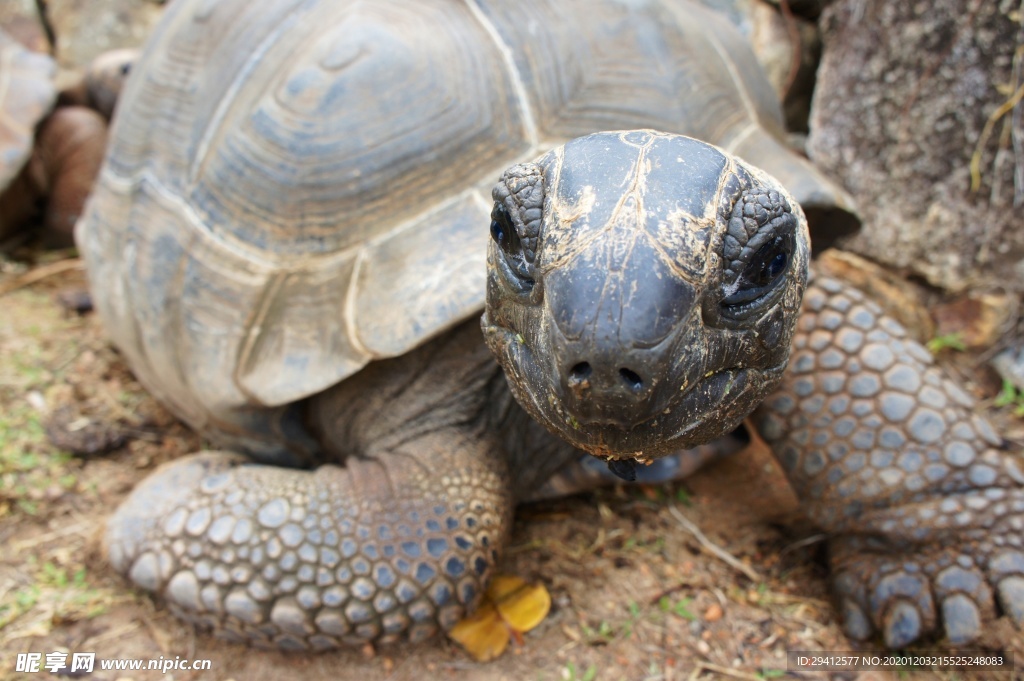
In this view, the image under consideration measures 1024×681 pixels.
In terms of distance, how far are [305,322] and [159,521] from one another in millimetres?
666

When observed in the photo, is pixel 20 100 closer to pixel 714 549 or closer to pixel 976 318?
pixel 714 549

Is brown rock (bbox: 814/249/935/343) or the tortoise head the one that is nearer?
the tortoise head

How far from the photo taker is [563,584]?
2357 mm

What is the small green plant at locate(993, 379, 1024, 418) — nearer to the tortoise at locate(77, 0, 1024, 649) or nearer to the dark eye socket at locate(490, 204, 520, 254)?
the tortoise at locate(77, 0, 1024, 649)

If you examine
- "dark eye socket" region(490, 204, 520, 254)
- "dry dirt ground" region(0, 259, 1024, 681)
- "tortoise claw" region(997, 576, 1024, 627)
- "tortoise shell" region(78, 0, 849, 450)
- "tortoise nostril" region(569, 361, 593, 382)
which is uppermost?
"dark eye socket" region(490, 204, 520, 254)

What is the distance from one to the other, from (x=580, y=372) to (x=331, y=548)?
3.33ft

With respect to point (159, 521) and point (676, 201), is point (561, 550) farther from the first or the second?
point (676, 201)

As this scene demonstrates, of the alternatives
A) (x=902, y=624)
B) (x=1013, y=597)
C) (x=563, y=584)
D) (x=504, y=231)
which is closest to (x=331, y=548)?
(x=563, y=584)

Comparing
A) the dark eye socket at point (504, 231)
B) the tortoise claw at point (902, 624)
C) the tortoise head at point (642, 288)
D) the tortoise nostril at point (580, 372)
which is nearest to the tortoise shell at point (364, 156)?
the dark eye socket at point (504, 231)

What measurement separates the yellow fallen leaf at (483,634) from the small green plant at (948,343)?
219 centimetres

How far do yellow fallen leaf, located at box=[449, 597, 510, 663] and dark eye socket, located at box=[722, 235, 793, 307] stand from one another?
48.0 inches

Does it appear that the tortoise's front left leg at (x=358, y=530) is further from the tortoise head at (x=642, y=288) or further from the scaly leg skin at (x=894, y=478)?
the scaly leg skin at (x=894, y=478)

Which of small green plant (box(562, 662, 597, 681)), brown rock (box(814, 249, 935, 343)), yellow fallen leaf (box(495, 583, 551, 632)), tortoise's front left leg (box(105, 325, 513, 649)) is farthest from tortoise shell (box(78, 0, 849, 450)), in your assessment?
brown rock (box(814, 249, 935, 343))

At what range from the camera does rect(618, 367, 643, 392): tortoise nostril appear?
131cm
